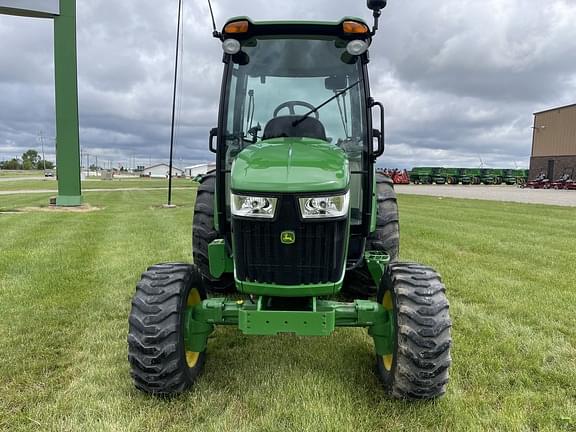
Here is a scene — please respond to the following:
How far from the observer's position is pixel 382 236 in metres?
4.57

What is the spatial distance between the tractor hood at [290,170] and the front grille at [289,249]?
5.0 inches

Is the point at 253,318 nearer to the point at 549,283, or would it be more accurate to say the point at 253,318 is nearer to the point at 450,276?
the point at 450,276

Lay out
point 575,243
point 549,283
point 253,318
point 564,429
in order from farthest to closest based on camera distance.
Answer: point 575,243, point 549,283, point 253,318, point 564,429

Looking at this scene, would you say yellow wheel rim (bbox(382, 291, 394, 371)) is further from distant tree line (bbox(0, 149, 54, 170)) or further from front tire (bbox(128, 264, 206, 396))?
distant tree line (bbox(0, 149, 54, 170))

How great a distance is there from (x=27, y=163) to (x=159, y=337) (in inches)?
6366

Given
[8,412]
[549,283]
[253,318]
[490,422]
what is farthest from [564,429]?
[549,283]

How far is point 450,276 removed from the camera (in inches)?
256

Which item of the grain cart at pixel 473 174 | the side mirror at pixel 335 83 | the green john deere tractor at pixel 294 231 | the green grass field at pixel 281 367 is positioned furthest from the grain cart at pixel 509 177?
the green john deere tractor at pixel 294 231

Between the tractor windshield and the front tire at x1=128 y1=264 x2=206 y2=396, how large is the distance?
3.63 feet

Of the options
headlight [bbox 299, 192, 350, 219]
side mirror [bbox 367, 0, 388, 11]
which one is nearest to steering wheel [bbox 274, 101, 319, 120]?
side mirror [bbox 367, 0, 388, 11]

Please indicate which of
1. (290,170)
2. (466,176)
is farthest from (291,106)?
(466,176)

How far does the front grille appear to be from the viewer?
2.90m

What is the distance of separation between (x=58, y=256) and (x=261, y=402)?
586 cm

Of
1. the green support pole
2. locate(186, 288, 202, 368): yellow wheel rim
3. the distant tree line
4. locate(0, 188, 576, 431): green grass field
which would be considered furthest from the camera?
the distant tree line
